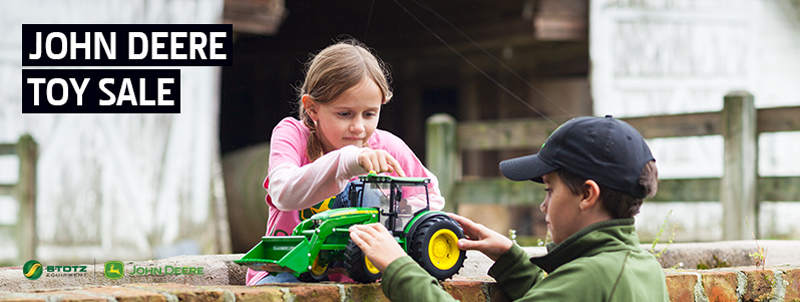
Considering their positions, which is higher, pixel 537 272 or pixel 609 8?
pixel 609 8

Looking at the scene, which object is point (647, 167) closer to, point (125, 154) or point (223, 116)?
point (125, 154)

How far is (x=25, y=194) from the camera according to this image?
484 cm

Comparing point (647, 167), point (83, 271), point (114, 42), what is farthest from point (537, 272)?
point (114, 42)

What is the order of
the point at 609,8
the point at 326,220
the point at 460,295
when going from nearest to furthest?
1. the point at 326,220
2. the point at 460,295
3. the point at 609,8

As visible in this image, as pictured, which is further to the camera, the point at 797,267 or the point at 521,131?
the point at 521,131

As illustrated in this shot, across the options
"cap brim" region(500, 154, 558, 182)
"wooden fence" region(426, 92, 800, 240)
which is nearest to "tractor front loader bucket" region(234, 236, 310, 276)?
"cap brim" region(500, 154, 558, 182)

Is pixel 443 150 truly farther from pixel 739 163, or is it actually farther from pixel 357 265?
pixel 357 265

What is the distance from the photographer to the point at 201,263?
219 cm

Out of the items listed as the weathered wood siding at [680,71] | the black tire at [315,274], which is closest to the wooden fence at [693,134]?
the weathered wood siding at [680,71]

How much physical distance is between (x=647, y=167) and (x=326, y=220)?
0.68 meters

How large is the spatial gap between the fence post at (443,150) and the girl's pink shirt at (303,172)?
8.91 ft

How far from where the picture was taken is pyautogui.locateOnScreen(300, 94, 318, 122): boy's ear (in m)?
1.84

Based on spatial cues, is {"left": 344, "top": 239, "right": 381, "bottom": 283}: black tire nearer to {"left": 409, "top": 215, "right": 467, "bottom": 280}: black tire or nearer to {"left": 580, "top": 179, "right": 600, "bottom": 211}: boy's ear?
{"left": 409, "top": 215, "right": 467, "bottom": 280}: black tire

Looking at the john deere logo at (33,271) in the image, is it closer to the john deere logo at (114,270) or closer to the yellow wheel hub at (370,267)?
the john deere logo at (114,270)
